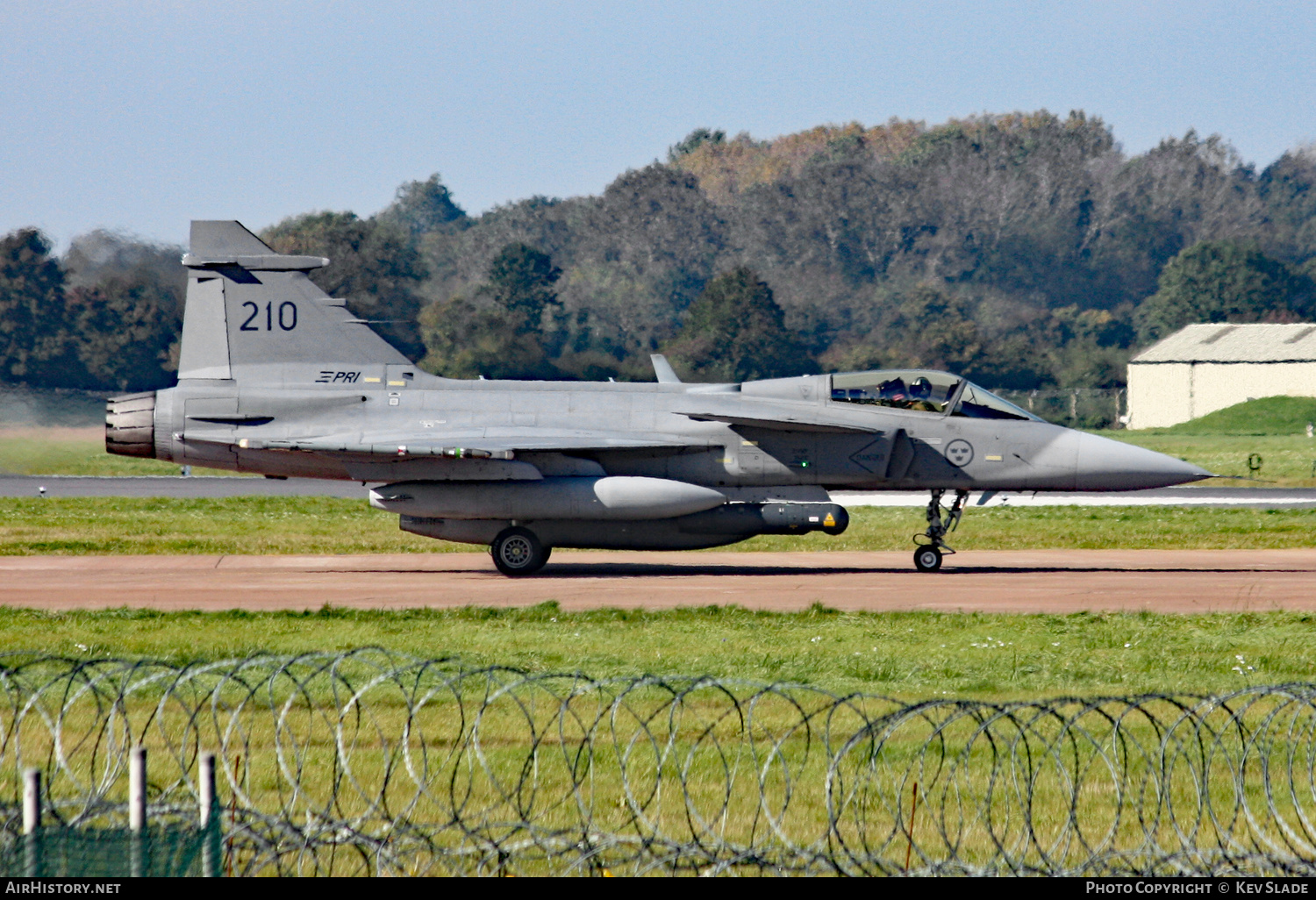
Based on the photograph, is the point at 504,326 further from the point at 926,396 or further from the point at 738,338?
the point at 926,396

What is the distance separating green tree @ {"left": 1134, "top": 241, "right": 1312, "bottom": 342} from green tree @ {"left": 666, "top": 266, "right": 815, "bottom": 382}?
109ft

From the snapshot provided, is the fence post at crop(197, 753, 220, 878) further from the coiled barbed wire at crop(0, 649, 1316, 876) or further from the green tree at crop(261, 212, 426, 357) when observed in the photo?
the green tree at crop(261, 212, 426, 357)

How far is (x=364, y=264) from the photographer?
2734 inches

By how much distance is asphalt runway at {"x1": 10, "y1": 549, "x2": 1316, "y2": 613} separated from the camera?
18.6 m

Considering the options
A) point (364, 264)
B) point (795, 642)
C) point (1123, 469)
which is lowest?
point (795, 642)

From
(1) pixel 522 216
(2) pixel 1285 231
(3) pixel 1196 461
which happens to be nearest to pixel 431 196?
(1) pixel 522 216

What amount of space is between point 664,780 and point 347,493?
32775 mm

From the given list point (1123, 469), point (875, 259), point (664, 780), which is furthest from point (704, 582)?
point (875, 259)

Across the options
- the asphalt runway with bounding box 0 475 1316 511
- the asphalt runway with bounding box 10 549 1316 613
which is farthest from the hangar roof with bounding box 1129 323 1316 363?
the asphalt runway with bounding box 10 549 1316 613

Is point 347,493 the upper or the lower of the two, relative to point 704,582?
upper

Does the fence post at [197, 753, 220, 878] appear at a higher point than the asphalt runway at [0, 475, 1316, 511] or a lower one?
lower

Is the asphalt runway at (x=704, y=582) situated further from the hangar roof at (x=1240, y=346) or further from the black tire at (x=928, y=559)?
the hangar roof at (x=1240, y=346)

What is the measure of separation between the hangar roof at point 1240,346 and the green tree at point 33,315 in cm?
5312
